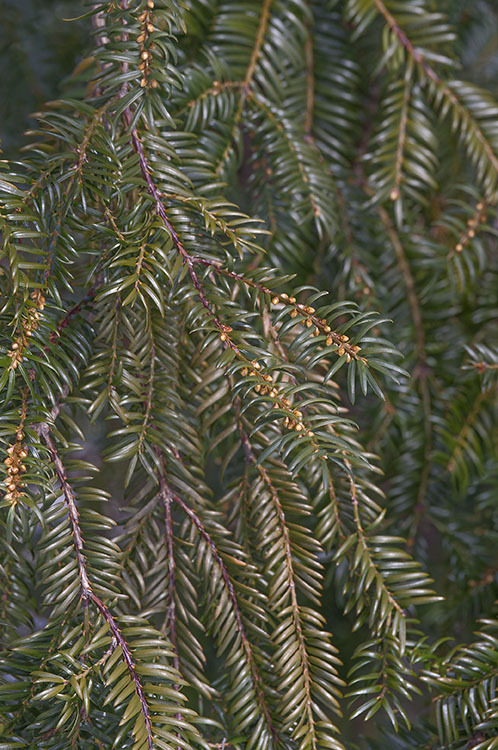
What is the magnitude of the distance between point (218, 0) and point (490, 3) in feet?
1.37

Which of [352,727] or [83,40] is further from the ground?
[83,40]

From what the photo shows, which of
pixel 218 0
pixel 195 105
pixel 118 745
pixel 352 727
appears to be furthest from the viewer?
pixel 352 727

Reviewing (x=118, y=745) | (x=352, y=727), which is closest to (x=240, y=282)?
(x=118, y=745)

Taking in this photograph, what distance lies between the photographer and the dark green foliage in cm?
38

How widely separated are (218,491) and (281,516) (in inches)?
13.4

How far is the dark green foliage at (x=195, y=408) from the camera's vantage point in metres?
0.38

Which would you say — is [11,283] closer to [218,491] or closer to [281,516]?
[281,516]

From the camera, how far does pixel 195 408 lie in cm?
50

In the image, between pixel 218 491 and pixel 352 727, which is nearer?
pixel 218 491

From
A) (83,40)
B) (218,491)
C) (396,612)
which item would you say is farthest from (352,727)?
(83,40)

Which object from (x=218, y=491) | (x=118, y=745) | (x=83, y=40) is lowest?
(x=218, y=491)

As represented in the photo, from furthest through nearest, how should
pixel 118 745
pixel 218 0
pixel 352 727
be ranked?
1. pixel 352 727
2. pixel 218 0
3. pixel 118 745

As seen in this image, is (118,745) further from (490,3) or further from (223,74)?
(490,3)

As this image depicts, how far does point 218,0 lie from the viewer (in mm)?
676
